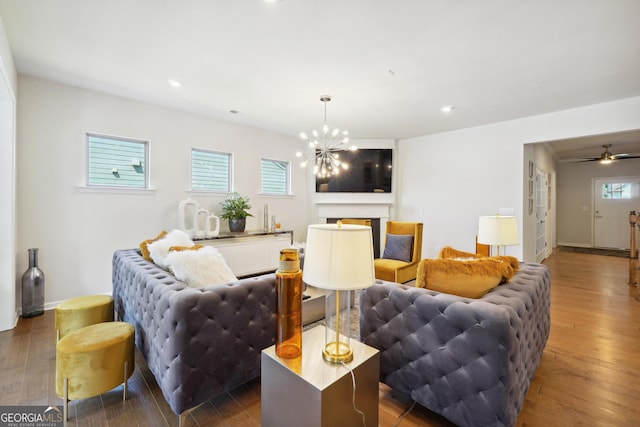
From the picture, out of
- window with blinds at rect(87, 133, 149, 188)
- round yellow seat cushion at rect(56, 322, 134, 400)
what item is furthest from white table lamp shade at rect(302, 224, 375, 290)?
window with blinds at rect(87, 133, 149, 188)

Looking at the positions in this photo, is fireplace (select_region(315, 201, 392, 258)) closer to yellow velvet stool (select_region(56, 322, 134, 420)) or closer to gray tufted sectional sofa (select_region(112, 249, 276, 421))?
gray tufted sectional sofa (select_region(112, 249, 276, 421))

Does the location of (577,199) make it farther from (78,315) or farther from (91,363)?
(78,315)

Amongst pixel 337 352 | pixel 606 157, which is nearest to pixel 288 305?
pixel 337 352

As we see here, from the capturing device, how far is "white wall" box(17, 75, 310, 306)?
123 inches

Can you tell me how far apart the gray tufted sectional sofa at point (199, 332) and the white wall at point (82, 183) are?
2087 mm

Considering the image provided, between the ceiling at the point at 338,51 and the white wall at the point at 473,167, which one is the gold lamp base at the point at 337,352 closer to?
the ceiling at the point at 338,51

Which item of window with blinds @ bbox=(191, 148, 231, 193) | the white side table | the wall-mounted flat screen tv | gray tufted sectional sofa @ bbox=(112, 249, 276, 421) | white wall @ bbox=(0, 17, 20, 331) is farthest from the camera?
the wall-mounted flat screen tv

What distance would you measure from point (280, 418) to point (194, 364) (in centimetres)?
58

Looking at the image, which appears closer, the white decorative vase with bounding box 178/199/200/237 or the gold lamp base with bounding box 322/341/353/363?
the gold lamp base with bounding box 322/341/353/363

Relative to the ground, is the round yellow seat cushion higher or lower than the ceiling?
lower

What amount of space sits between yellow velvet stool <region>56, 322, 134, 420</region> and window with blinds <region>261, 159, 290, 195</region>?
12.2 feet

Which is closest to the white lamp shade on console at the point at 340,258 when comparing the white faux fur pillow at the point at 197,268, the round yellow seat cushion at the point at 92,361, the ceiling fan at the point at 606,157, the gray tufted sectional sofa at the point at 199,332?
the gray tufted sectional sofa at the point at 199,332

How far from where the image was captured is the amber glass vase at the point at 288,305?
4.29ft

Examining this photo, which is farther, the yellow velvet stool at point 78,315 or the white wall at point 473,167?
the white wall at point 473,167
